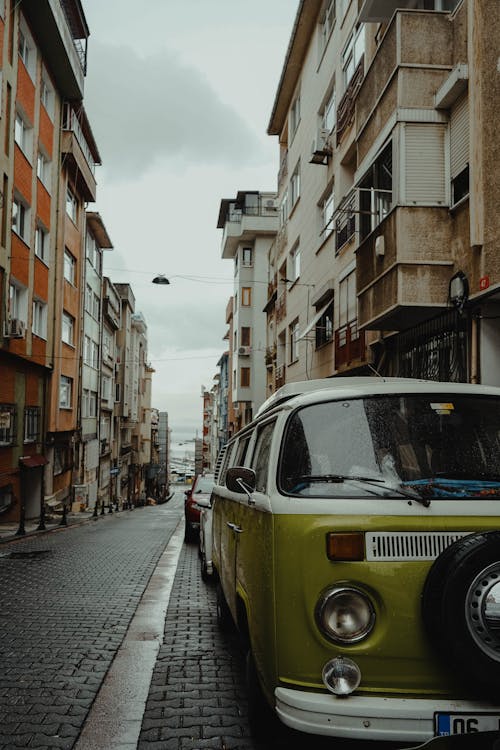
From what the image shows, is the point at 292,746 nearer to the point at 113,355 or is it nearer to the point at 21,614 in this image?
the point at 21,614

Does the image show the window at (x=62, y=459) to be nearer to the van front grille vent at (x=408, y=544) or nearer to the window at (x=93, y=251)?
the window at (x=93, y=251)

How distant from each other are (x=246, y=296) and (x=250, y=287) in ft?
2.05

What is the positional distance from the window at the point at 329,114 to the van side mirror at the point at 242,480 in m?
17.7

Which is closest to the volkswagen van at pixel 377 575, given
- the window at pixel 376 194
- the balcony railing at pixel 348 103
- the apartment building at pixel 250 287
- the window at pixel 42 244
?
the window at pixel 376 194

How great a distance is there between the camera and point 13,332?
67.3ft

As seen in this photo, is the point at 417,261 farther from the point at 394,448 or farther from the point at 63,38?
the point at 63,38

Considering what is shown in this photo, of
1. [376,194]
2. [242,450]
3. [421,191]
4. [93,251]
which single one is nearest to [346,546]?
[242,450]

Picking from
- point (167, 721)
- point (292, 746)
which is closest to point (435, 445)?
point (292, 746)

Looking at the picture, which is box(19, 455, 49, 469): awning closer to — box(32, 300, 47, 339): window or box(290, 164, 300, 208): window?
box(32, 300, 47, 339): window

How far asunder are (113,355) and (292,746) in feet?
157

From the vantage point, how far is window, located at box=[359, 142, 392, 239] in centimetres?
1266

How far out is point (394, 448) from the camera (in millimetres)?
3727

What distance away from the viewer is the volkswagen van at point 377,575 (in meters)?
2.97

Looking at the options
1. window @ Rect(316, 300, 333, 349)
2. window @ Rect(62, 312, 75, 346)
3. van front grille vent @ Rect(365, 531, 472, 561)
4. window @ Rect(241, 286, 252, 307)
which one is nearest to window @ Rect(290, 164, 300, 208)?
window @ Rect(316, 300, 333, 349)
